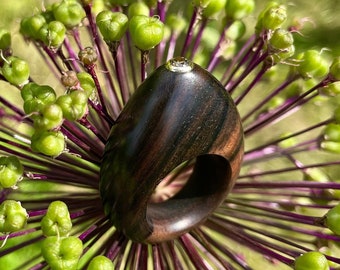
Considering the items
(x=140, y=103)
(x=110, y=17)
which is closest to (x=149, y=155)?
(x=140, y=103)

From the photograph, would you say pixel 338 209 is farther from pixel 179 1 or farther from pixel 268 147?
pixel 179 1

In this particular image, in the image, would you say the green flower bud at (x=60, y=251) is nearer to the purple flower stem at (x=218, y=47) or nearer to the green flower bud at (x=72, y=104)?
the green flower bud at (x=72, y=104)

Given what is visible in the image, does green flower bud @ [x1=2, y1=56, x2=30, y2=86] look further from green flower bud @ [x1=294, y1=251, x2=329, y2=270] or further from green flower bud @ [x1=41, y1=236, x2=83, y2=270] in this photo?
green flower bud @ [x1=294, y1=251, x2=329, y2=270]

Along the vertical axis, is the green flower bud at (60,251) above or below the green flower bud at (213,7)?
below

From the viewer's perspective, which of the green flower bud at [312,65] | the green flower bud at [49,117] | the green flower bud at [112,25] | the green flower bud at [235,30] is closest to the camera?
the green flower bud at [49,117]

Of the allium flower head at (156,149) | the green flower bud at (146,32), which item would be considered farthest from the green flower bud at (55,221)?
the green flower bud at (146,32)

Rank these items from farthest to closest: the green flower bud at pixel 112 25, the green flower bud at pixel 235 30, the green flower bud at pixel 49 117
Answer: the green flower bud at pixel 235 30
the green flower bud at pixel 112 25
the green flower bud at pixel 49 117

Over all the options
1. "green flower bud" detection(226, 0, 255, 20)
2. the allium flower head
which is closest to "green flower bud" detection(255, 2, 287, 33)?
the allium flower head
